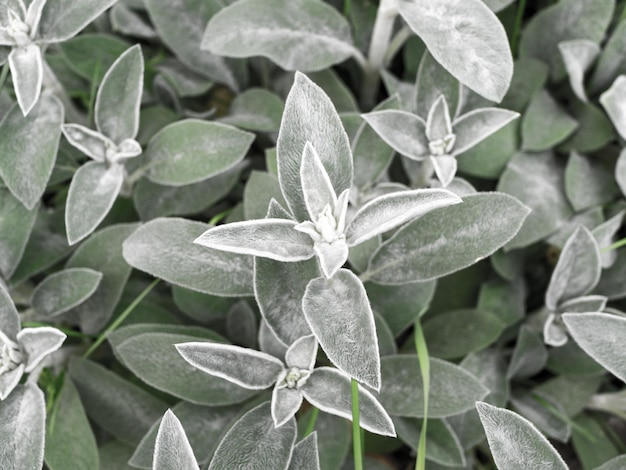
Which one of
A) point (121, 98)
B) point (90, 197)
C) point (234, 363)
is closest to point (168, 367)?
point (234, 363)

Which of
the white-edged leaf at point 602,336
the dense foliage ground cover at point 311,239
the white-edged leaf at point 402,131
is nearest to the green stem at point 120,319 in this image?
the dense foliage ground cover at point 311,239

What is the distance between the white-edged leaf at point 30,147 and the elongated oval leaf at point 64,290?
0.09 metres

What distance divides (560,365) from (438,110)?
1.22 ft

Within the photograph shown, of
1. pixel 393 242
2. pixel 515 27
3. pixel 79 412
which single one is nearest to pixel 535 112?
pixel 515 27

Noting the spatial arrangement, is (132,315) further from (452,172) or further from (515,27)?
(515,27)

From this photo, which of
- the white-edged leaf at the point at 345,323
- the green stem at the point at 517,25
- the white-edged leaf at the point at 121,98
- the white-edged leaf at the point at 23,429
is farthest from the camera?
the green stem at the point at 517,25

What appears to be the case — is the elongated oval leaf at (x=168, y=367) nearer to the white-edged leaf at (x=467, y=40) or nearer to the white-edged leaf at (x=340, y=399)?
the white-edged leaf at (x=340, y=399)

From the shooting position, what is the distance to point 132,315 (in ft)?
2.70

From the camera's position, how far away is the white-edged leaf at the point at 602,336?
2.14 ft

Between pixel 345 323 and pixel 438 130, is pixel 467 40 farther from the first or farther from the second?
pixel 345 323

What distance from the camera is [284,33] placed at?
33.0 inches

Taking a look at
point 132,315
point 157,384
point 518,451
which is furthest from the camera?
point 132,315

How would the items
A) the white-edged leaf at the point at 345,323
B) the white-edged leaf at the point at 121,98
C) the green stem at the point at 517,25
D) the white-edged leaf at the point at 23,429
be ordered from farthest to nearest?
the green stem at the point at 517,25
the white-edged leaf at the point at 121,98
the white-edged leaf at the point at 23,429
the white-edged leaf at the point at 345,323

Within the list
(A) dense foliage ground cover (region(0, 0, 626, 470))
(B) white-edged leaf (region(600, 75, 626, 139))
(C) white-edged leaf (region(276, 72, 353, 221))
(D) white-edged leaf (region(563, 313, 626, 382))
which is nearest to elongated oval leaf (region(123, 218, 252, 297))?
(A) dense foliage ground cover (region(0, 0, 626, 470))
